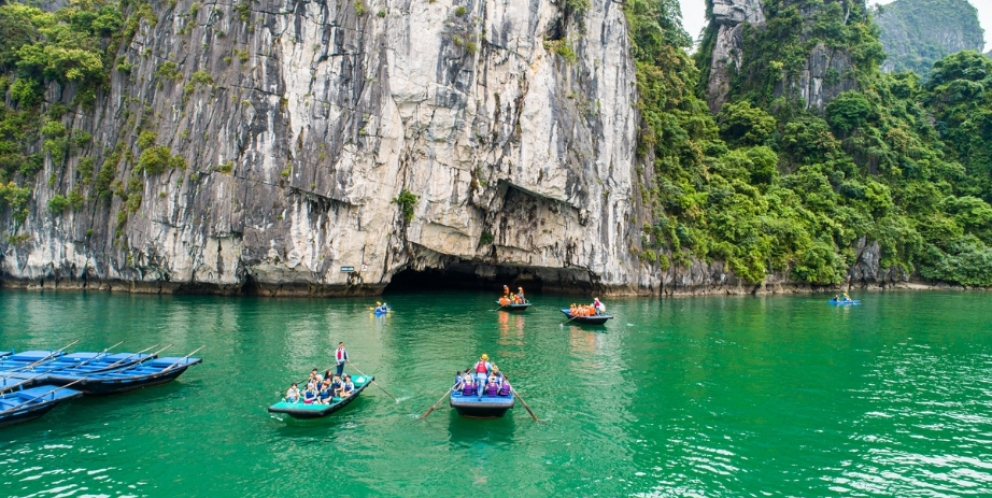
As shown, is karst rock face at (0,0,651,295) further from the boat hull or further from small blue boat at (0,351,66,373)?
the boat hull

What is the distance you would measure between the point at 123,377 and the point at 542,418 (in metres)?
10.7

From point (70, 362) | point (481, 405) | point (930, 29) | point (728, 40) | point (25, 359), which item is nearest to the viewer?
point (481, 405)

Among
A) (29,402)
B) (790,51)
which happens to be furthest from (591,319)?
(790,51)

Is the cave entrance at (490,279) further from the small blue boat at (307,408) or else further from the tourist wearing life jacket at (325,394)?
the small blue boat at (307,408)

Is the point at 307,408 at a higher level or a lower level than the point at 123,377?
lower

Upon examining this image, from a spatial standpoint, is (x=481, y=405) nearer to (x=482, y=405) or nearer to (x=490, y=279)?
(x=482, y=405)

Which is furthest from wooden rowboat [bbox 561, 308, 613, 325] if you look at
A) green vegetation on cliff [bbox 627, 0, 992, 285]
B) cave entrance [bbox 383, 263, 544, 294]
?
cave entrance [bbox 383, 263, 544, 294]

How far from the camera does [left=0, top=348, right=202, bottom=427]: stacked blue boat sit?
1366cm

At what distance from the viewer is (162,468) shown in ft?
37.4

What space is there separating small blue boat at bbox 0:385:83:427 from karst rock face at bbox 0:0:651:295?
19842mm

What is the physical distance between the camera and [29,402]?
13406mm

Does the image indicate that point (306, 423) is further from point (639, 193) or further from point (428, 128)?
point (639, 193)

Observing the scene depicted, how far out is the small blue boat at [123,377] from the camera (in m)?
15.6

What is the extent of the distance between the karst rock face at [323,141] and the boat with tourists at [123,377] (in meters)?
17.2
